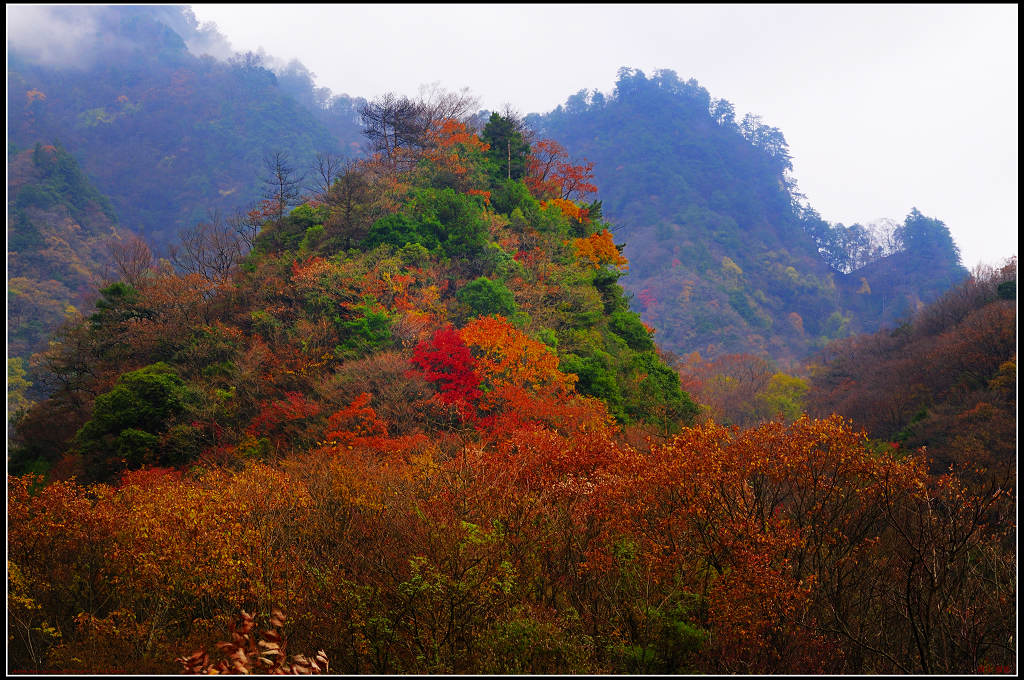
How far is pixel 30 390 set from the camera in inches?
1909

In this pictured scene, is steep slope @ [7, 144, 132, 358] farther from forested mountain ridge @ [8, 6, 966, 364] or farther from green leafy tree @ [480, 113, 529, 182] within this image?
green leafy tree @ [480, 113, 529, 182]

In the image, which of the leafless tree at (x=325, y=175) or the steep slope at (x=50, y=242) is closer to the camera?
the leafless tree at (x=325, y=175)

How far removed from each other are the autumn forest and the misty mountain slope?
3240cm

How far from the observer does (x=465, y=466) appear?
12.9 meters

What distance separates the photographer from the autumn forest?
29.2 feet

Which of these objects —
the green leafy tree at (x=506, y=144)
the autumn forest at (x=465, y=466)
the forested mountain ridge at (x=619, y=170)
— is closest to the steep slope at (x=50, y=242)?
the autumn forest at (x=465, y=466)

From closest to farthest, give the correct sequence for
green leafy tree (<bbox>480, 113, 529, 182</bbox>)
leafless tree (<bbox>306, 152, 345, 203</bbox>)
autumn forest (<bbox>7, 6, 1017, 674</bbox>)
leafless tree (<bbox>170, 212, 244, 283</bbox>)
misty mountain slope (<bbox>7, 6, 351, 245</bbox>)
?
autumn forest (<bbox>7, 6, 1017, 674</bbox>) < leafless tree (<bbox>306, 152, 345, 203</bbox>) < leafless tree (<bbox>170, 212, 244, 283</bbox>) < green leafy tree (<bbox>480, 113, 529, 182</bbox>) < misty mountain slope (<bbox>7, 6, 351, 245</bbox>)

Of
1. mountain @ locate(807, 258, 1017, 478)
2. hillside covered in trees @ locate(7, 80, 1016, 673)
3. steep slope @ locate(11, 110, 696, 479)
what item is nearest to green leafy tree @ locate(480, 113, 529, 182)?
steep slope @ locate(11, 110, 696, 479)

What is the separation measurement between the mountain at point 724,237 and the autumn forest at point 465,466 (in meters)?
34.1

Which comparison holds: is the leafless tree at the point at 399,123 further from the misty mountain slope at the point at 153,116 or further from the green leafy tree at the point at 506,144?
the misty mountain slope at the point at 153,116

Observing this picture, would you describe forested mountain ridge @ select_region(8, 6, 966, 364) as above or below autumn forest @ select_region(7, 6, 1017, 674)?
above

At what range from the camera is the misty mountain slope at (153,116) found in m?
94.8

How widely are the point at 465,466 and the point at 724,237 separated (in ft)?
353

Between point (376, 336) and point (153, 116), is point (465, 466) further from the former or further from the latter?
point (153, 116)
